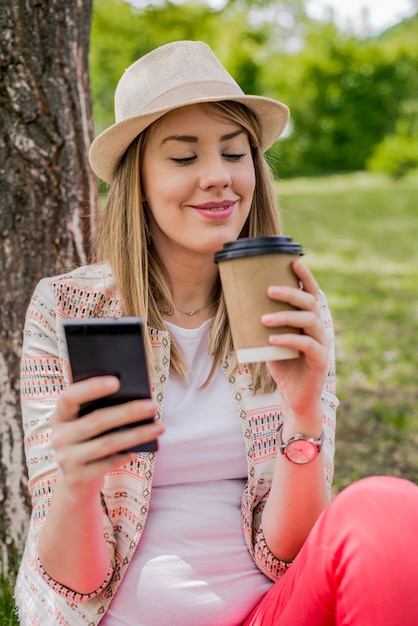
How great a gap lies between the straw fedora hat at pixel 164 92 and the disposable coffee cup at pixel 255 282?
627 millimetres

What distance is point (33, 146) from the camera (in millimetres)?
2613

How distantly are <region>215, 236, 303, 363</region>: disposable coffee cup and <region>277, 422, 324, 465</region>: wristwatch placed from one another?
1.14ft

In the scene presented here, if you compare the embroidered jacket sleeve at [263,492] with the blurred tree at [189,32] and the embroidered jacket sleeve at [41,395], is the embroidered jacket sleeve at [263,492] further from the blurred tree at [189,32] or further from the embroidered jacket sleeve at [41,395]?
the blurred tree at [189,32]

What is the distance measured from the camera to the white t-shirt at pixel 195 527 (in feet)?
6.29

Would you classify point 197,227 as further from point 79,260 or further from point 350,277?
point 350,277

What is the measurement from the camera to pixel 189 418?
205 centimetres

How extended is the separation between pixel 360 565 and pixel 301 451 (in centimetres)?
34

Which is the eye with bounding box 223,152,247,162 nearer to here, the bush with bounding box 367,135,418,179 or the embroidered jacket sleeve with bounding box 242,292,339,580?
the embroidered jacket sleeve with bounding box 242,292,339,580

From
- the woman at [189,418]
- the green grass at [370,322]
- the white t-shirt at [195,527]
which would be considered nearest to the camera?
the woman at [189,418]

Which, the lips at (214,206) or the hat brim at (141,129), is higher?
the hat brim at (141,129)

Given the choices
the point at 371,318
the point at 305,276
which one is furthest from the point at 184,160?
the point at 371,318

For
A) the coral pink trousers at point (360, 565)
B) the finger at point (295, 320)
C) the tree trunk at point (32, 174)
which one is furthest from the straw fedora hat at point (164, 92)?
the coral pink trousers at point (360, 565)

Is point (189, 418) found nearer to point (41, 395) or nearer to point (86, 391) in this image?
point (41, 395)

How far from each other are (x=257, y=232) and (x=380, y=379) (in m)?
3.07
